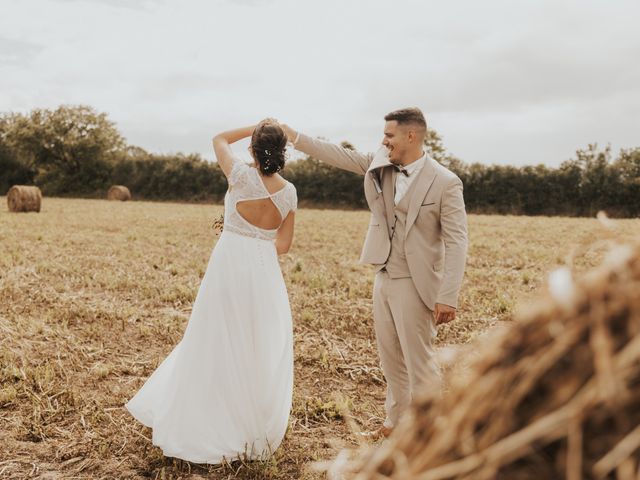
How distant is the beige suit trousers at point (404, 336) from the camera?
4805 millimetres

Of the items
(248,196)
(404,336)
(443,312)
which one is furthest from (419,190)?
(248,196)

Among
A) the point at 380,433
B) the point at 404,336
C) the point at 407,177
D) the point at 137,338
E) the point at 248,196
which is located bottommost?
the point at 380,433

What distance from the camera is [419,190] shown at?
15.4ft

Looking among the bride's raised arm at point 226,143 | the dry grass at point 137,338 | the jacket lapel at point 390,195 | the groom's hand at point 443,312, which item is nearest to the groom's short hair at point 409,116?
the jacket lapel at point 390,195

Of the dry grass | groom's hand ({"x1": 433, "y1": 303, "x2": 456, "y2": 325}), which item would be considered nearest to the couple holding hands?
groom's hand ({"x1": 433, "y1": 303, "x2": 456, "y2": 325})

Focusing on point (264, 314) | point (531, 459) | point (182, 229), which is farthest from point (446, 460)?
point (182, 229)

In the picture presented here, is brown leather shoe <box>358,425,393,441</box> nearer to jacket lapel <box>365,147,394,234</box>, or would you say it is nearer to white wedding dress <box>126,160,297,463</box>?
white wedding dress <box>126,160,297,463</box>

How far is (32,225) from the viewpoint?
2036 centimetres

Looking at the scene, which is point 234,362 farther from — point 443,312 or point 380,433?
point 443,312

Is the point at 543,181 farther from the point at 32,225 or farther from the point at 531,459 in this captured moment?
the point at 531,459

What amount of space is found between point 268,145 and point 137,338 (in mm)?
4082

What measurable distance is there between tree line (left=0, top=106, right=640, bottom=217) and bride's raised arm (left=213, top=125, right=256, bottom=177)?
134 feet

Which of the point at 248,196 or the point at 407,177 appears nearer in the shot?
the point at 248,196

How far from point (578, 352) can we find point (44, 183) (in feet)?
206
